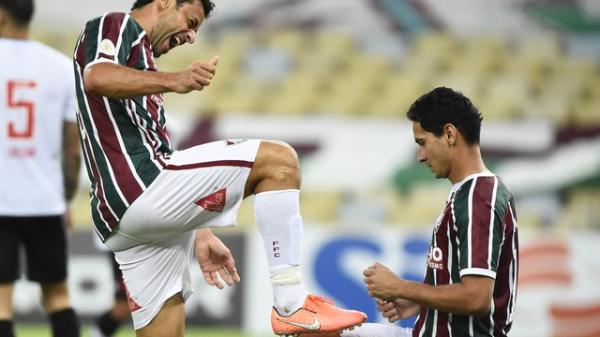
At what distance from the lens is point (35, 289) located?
8.15 metres

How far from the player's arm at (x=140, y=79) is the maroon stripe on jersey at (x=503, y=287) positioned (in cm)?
106

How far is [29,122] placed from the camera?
16.6 feet

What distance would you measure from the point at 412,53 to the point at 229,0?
6.16 feet

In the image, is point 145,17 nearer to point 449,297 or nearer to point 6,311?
point 449,297

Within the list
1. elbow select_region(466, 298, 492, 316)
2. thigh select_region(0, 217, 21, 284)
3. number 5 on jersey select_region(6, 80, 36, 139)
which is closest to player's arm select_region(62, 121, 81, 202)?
number 5 on jersey select_region(6, 80, 36, 139)

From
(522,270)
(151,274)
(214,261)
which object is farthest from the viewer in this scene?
(522,270)

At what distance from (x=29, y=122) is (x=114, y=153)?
1.43 metres

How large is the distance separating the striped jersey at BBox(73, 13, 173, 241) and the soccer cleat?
0.65 m

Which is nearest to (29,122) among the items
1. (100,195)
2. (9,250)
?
(9,250)

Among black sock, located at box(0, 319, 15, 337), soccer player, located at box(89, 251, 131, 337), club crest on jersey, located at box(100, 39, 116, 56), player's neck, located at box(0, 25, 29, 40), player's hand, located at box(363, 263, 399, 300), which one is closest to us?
player's hand, located at box(363, 263, 399, 300)

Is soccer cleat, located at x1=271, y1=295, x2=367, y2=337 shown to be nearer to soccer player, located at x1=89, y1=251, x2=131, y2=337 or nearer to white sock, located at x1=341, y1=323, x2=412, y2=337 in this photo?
white sock, located at x1=341, y1=323, x2=412, y2=337

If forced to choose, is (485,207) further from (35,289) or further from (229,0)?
(229,0)

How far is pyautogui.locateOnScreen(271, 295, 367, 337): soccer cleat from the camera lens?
3686 mm

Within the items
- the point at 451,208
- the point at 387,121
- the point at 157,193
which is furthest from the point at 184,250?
the point at 387,121
